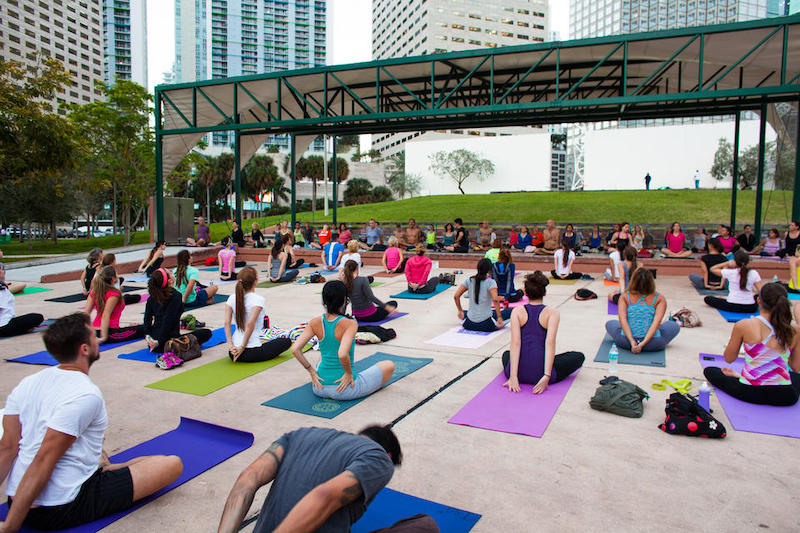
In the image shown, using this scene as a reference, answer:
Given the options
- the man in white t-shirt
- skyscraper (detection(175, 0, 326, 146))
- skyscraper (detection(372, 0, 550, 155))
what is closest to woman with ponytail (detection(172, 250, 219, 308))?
the man in white t-shirt

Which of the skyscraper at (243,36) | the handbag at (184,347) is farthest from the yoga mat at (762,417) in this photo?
the skyscraper at (243,36)

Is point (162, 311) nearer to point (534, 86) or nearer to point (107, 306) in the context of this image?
point (107, 306)

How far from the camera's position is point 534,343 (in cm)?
495

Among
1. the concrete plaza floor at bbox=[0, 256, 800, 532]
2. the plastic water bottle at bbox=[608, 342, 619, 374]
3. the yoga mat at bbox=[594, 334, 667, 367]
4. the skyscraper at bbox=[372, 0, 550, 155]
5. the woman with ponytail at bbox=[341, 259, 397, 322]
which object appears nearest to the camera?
the concrete plaza floor at bbox=[0, 256, 800, 532]

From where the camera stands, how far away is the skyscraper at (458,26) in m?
103

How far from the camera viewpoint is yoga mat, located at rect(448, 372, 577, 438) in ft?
13.8

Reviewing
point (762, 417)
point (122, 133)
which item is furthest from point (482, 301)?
point (122, 133)

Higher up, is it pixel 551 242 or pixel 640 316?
pixel 551 242

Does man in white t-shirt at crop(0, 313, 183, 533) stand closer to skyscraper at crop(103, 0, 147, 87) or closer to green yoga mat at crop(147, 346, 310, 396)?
green yoga mat at crop(147, 346, 310, 396)

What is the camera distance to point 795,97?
47.5 feet

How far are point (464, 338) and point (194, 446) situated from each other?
425cm

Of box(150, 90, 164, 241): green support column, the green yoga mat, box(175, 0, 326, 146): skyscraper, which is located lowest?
the green yoga mat

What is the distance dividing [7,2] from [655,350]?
349ft

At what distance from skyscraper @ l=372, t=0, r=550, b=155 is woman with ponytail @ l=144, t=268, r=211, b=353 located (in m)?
93.9
